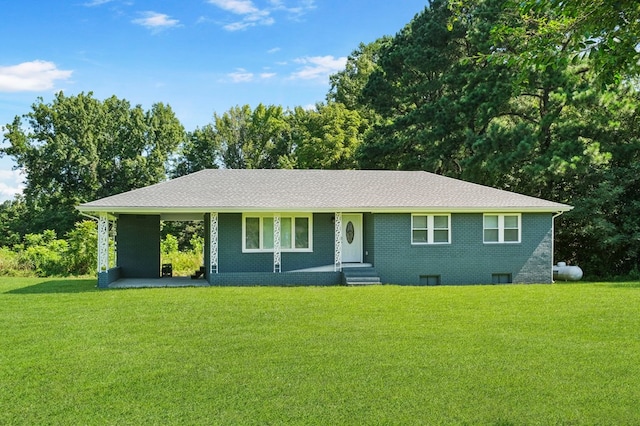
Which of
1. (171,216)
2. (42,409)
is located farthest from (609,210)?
(42,409)

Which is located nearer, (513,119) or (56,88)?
(513,119)

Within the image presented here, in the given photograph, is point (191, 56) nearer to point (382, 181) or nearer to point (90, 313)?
point (382, 181)

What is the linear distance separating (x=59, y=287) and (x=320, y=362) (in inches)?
495

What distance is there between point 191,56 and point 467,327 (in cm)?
1925

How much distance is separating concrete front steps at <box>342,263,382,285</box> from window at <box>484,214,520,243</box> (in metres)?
4.24

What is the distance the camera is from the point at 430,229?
19.3m

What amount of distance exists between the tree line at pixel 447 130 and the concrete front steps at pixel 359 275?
7.53 meters

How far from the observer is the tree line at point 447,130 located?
712 cm

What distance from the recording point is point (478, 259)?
1945 cm

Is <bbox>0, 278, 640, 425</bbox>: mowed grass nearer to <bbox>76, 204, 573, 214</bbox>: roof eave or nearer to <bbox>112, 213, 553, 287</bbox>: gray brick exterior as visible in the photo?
<bbox>76, 204, 573, 214</bbox>: roof eave

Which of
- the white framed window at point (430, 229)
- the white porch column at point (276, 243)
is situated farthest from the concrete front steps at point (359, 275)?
the white porch column at point (276, 243)

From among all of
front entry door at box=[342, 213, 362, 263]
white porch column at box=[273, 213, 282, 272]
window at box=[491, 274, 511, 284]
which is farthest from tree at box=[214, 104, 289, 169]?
window at box=[491, 274, 511, 284]

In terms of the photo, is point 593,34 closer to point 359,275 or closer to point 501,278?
point 359,275

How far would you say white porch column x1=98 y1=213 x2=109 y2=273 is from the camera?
1752 cm
